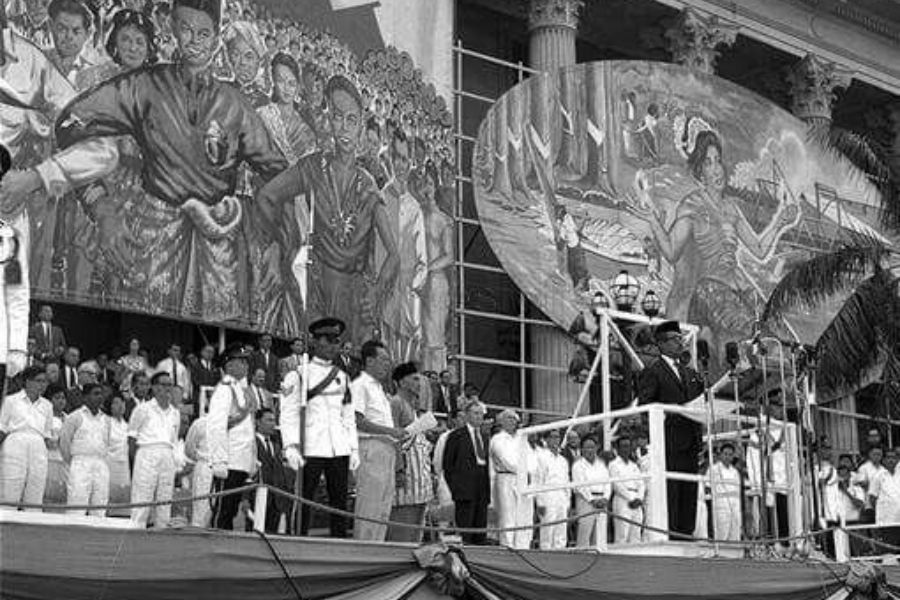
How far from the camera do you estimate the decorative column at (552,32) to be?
86.6 feet

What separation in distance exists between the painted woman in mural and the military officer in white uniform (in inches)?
550

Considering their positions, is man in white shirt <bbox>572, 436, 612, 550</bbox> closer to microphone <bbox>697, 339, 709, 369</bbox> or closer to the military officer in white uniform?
microphone <bbox>697, 339, 709, 369</bbox>

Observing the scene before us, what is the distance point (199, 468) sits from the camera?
13680 millimetres

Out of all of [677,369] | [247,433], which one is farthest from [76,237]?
[677,369]

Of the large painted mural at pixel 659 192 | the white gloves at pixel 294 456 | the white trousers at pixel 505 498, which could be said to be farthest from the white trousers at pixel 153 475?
the large painted mural at pixel 659 192

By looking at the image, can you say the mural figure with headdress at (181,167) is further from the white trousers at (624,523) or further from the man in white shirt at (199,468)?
the white trousers at (624,523)

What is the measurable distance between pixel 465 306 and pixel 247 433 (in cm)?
1314

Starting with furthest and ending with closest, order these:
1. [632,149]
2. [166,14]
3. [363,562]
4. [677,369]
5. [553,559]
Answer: [632,149], [166,14], [677,369], [553,559], [363,562]

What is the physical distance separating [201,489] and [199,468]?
0.25 meters

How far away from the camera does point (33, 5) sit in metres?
18.3

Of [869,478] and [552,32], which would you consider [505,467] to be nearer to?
[869,478]

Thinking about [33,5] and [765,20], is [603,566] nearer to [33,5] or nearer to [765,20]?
[33,5]

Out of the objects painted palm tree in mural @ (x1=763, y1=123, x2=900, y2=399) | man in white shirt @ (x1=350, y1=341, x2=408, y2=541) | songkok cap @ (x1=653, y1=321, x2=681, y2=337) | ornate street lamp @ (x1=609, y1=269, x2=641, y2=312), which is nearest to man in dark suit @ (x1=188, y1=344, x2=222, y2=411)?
man in white shirt @ (x1=350, y1=341, x2=408, y2=541)

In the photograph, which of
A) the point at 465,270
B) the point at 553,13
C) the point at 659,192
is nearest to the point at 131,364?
the point at 465,270
